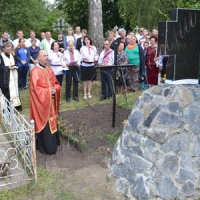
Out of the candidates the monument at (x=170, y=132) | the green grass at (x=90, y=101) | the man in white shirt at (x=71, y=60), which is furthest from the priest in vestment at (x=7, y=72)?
the monument at (x=170, y=132)

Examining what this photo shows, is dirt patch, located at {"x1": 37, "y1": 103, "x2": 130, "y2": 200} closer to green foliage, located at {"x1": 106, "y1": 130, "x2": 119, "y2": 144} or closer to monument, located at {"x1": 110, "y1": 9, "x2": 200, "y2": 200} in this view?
green foliage, located at {"x1": 106, "y1": 130, "x2": 119, "y2": 144}

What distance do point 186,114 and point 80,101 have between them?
5.20 metres

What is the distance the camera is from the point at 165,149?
4.80 m

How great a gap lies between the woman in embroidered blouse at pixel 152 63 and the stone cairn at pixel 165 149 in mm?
4415

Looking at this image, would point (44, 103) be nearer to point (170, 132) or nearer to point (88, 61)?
point (170, 132)

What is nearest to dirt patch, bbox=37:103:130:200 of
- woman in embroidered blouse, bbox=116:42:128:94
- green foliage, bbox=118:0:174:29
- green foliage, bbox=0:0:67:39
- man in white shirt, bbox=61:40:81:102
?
woman in embroidered blouse, bbox=116:42:128:94

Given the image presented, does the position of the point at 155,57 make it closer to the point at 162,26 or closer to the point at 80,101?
the point at 80,101

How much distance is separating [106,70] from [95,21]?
11.9ft

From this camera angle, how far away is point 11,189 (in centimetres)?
508

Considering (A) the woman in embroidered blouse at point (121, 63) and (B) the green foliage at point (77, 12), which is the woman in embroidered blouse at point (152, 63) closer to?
(A) the woman in embroidered blouse at point (121, 63)

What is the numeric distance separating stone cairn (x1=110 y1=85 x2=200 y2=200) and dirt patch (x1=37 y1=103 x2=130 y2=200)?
395mm

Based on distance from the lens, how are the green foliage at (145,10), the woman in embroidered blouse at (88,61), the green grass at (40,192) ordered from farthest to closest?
the green foliage at (145,10), the woman in embroidered blouse at (88,61), the green grass at (40,192)

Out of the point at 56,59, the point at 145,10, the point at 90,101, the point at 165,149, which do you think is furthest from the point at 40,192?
the point at 145,10

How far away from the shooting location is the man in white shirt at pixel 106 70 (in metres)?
9.27
